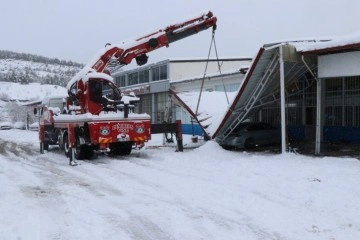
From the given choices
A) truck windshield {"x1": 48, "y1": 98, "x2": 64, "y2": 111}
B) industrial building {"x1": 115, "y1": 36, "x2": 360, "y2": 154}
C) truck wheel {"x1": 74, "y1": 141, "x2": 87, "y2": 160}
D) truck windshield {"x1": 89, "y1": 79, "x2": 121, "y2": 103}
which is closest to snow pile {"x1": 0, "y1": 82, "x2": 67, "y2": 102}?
industrial building {"x1": 115, "y1": 36, "x2": 360, "y2": 154}

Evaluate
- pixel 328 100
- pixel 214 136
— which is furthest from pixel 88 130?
pixel 328 100

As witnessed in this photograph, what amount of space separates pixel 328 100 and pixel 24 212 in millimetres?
19083

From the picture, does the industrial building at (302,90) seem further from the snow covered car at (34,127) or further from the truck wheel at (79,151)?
the snow covered car at (34,127)

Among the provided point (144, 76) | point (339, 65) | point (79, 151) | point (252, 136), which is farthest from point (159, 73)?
point (339, 65)

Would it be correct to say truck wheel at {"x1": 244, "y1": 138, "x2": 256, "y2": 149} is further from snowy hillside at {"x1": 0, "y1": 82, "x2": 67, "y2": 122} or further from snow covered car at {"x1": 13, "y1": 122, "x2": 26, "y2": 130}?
snowy hillside at {"x1": 0, "y1": 82, "x2": 67, "y2": 122}

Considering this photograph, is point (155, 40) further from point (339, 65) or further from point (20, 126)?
point (20, 126)

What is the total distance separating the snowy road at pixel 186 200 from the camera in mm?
7082

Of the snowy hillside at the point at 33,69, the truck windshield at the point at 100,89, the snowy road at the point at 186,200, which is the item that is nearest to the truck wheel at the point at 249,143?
the snowy road at the point at 186,200

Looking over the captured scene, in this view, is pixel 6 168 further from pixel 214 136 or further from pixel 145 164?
pixel 214 136

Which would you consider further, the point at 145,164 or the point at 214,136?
the point at 214,136

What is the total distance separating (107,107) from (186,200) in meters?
9.17

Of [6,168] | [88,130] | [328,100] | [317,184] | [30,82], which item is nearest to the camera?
[317,184]

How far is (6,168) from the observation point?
50.2ft

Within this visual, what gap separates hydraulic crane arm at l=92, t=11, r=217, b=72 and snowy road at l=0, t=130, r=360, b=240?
5.19 m
